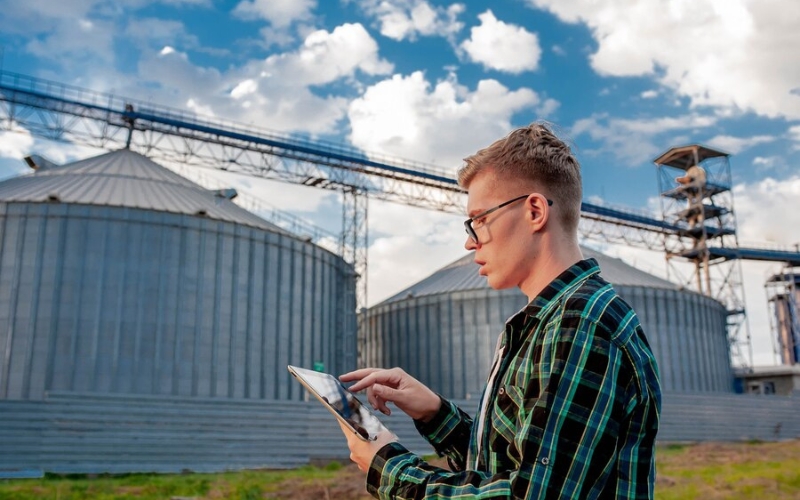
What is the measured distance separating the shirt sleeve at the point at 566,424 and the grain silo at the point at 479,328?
4544cm

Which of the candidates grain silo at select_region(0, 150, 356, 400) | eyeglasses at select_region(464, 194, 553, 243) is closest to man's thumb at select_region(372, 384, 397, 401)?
eyeglasses at select_region(464, 194, 553, 243)

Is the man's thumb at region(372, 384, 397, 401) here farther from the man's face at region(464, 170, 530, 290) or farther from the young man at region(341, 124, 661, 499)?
the man's face at region(464, 170, 530, 290)

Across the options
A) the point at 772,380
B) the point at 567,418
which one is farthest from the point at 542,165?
the point at 772,380

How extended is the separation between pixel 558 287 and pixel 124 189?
39.5 metres

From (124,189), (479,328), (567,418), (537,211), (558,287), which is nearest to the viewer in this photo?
(567,418)

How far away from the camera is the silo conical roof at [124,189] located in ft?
122

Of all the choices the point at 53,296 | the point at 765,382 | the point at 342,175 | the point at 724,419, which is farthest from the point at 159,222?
the point at 765,382

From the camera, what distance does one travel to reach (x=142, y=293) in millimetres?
34844

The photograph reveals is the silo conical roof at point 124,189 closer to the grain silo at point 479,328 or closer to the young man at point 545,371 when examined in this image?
the grain silo at point 479,328

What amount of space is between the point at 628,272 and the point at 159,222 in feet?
112

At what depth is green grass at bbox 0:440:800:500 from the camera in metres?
19.2

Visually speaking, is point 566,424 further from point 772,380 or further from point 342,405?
point 772,380

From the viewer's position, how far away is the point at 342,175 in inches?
1960

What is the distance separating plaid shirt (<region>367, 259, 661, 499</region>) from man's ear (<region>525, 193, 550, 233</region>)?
26 centimetres
